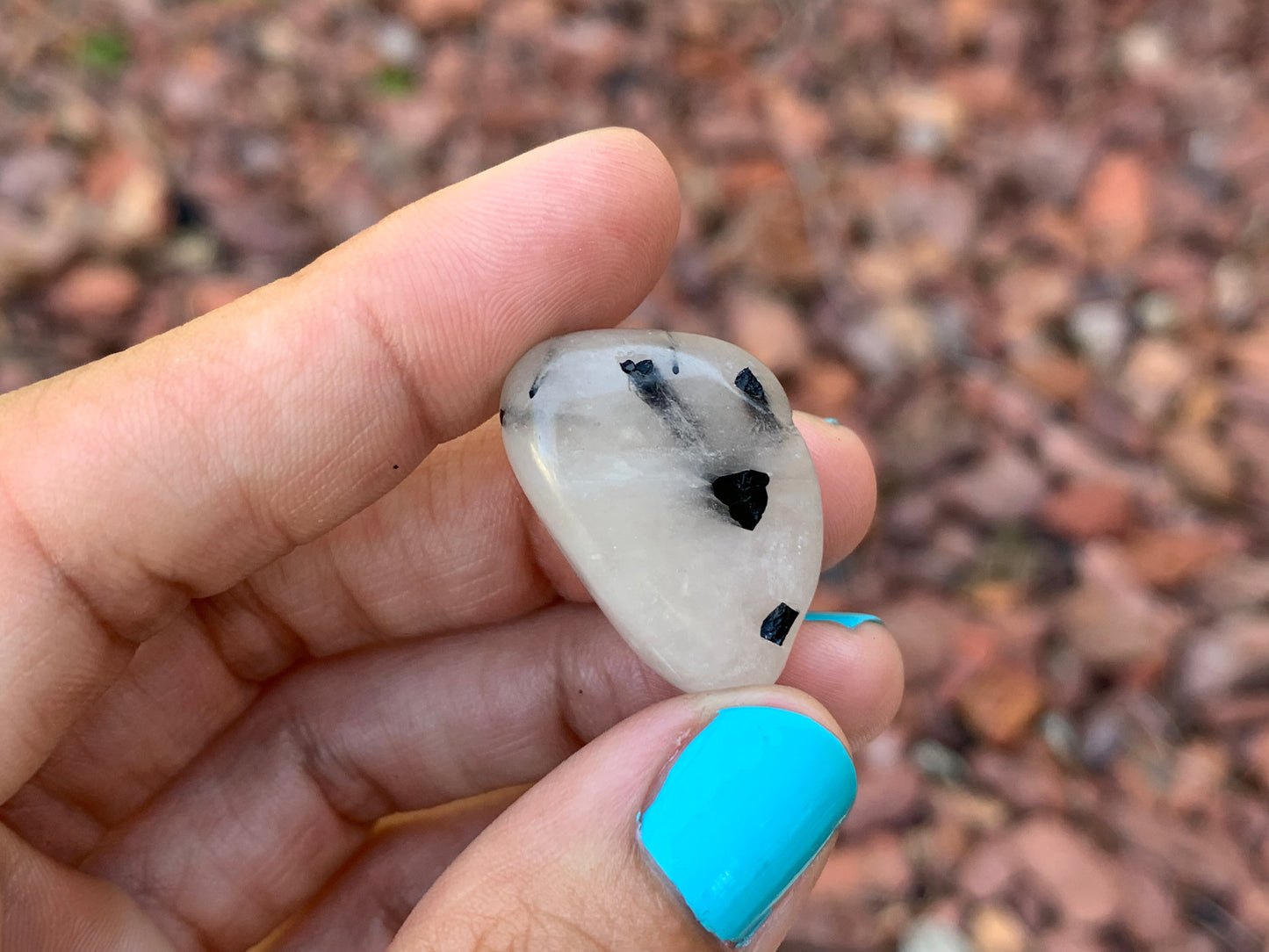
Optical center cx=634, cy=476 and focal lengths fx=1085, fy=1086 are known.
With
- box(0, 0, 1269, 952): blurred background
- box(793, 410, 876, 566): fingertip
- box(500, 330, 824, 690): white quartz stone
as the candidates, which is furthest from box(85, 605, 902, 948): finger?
box(0, 0, 1269, 952): blurred background

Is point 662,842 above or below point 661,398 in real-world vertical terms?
below

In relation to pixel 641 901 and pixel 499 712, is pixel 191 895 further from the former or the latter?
pixel 641 901

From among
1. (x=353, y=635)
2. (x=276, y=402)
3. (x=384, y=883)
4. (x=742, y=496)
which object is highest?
(x=276, y=402)

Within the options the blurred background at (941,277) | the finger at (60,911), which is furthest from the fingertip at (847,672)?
the finger at (60,911)

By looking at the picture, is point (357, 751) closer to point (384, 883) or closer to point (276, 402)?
point (384, 883)

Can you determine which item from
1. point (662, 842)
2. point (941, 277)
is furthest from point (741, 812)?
point (941, 277)
